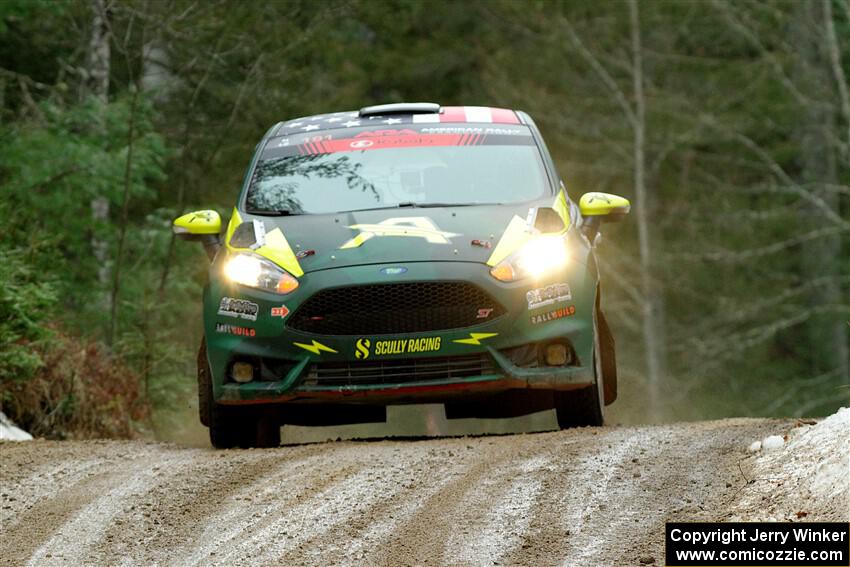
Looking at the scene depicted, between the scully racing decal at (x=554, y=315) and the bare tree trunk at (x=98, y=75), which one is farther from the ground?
the bare tree trunk at (x=98, y=75)

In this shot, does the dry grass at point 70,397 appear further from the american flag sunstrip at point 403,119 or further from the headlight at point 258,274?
the headlight at point 258,274

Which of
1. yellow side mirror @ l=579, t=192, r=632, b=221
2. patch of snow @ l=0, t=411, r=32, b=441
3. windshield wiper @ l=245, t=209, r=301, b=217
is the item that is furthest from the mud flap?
patch of snow @ l=0, t=411, r=32, b=441

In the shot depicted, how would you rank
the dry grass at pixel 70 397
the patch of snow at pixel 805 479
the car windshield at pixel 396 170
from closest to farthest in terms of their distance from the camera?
the patch of snow at pixel 805 479 < the car windshield at pixel 396 170 < the dry grass at pixel 70 397

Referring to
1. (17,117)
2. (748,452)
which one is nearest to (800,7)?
(17,117)

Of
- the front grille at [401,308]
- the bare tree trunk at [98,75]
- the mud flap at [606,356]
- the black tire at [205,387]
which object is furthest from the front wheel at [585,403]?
the bare tree trunk at [98,75]

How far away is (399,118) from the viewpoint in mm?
11141

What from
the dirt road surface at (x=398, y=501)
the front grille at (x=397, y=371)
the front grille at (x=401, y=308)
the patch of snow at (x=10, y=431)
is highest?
the front grille at (x=401, y=308)

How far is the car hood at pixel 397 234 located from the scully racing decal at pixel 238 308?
0.39 m

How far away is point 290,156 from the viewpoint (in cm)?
1076

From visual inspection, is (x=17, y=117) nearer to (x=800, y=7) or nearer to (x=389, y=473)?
(x=389, y=473)

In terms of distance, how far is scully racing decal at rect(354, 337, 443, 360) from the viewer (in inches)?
360

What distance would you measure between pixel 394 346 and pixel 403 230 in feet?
2.47

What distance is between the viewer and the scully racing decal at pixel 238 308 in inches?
365

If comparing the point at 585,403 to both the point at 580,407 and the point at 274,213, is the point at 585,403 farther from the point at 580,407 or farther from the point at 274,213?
the point at 274,213
